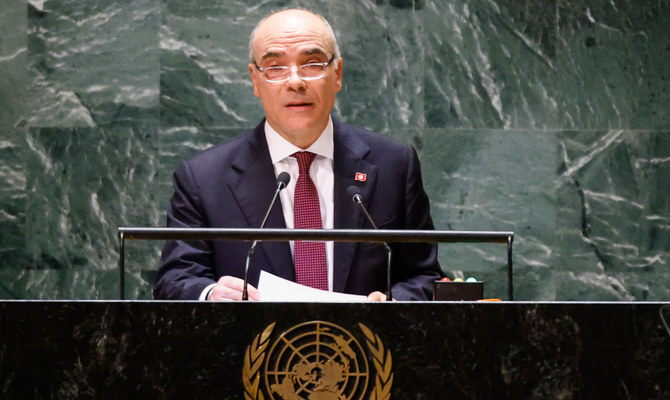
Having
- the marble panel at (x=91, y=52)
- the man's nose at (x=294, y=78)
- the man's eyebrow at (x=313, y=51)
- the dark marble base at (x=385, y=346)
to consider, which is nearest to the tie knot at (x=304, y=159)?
the man's nose at (x=294, y=78)

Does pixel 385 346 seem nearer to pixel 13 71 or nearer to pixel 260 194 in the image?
pixel 260 194

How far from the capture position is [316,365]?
1558mm

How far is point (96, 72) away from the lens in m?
4.19

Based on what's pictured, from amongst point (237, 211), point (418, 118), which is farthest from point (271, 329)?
point (418, 118)

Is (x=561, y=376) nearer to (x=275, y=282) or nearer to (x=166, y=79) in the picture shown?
(x=275, y=282)

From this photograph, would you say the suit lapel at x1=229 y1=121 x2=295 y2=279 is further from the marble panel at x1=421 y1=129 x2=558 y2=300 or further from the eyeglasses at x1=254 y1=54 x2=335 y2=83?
the marble panel at x1=421 y1=129 x2=558 y2=300

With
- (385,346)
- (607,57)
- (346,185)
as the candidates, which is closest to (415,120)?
(607,57)

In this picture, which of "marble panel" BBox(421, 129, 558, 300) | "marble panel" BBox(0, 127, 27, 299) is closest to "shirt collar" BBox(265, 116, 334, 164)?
"marble panel" BBox(421, 129, 558, 300)

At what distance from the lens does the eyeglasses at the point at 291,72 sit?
9.18 feet

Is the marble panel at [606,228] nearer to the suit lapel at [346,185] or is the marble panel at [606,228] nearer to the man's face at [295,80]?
the suit lapel at [346,185]

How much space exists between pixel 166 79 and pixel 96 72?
1.17 feet

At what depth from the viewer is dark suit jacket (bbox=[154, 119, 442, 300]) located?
2668mm

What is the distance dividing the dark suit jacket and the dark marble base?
0.96 metres

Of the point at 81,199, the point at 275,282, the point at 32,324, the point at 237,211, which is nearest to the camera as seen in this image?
the point at 32,324
